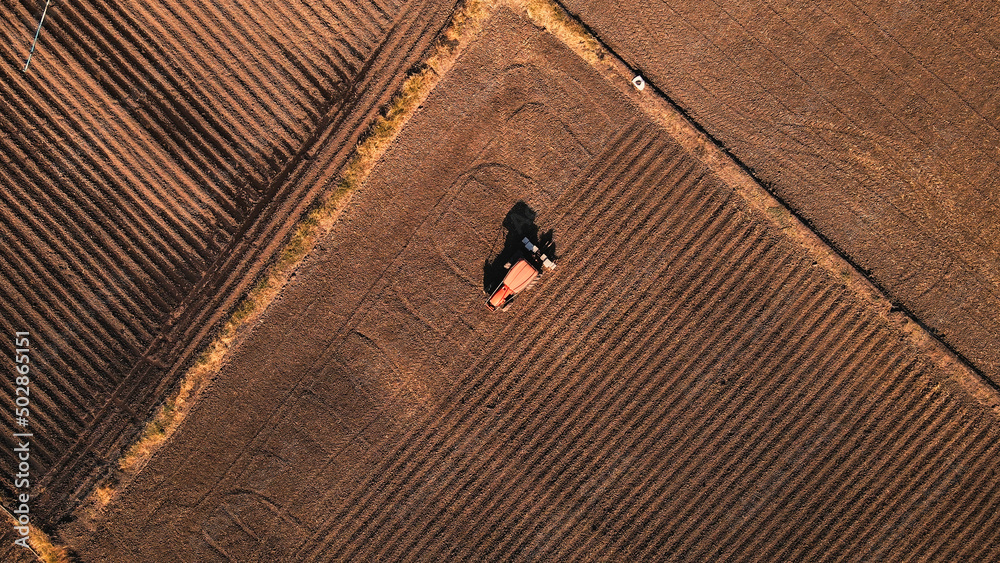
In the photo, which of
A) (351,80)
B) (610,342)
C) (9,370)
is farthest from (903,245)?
(9,370)

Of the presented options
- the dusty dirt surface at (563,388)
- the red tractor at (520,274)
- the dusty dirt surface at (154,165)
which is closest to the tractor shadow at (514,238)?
the dusty dirt surface at (563,388)

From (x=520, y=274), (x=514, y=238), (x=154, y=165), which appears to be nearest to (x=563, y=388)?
(x=520, y=274)

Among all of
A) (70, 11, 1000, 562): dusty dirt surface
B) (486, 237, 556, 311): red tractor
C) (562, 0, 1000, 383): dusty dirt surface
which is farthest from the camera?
(562, 0, 1000, 383): dusty dirt surface

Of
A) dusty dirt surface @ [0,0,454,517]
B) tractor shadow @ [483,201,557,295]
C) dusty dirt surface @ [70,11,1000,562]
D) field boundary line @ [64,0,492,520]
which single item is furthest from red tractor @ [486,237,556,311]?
dusty dirt surface @ [0,0,454,517]

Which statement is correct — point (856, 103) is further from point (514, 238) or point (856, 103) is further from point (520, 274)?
point (520, 274)

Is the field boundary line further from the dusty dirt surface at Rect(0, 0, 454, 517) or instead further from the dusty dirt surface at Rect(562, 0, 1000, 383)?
the dusty dirt surface at Rect(562, 0, 1000, 383)

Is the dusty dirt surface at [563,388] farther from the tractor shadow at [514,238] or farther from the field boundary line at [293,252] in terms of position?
the field boundary line at [293,252]
